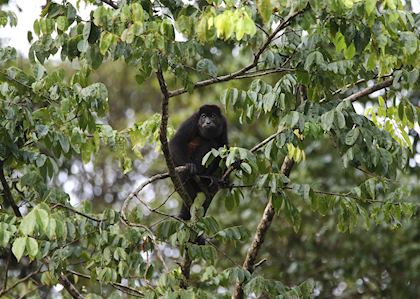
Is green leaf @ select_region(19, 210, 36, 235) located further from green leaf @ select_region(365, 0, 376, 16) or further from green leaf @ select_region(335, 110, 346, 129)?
green leaf @ select_region(365, 0, 376, 16)

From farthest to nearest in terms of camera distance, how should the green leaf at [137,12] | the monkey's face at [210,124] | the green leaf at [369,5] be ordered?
the monkey's face at [210,124] < the green leaf at [137,12] < the green leaf at [369,5]

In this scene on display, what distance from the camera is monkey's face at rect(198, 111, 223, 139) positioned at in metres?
6.56

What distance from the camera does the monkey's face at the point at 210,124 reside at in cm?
656

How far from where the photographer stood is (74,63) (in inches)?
171

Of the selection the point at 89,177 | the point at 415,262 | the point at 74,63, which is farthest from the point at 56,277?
the point at 89,177

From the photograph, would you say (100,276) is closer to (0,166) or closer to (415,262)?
→ (0,166)

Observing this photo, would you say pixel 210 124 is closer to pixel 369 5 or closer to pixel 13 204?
pixel 13 204

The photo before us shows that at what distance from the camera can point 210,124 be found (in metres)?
6.55

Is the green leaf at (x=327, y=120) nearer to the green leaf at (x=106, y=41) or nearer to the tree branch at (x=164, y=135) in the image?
the tree branch at (x=164, y=135)

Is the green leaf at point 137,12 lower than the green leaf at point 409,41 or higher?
higher

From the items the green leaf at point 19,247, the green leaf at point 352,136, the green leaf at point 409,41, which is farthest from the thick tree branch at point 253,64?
the green leaf at point 19,247

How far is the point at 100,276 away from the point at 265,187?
1.01 metres

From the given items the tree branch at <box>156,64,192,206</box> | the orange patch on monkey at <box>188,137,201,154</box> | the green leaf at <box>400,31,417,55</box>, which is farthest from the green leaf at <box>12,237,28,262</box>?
the orange patch on monkey at <box>188,137,201,154</box>

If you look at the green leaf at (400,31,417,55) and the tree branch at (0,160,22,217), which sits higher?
the green leaf at (400,31,417,55)
